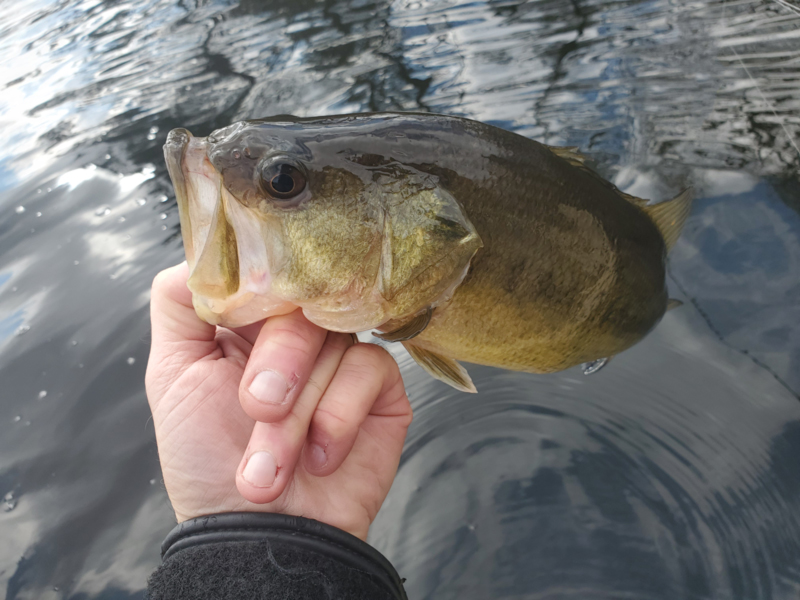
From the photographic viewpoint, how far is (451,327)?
155cm

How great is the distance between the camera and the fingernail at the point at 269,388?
4.28 ft

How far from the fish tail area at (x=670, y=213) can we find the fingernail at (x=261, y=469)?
1.51m

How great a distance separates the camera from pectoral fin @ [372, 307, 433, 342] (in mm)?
1450

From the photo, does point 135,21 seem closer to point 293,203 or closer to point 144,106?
point 144,106

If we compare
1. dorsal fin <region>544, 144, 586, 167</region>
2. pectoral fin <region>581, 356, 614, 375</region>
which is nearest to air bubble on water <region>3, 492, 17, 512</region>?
pectoral fin <region>581, 356, 614, 375</region>

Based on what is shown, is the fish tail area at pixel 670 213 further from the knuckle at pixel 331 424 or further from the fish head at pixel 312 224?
the knuckle at pixel 331 424

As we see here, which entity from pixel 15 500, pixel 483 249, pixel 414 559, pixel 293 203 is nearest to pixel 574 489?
pixel 414 559

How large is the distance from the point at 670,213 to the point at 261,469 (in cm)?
167

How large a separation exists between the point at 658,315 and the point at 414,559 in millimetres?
1507

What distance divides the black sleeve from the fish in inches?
23.0

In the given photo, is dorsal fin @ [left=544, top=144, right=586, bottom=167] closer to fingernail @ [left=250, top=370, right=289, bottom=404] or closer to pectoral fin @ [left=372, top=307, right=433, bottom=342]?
pectoral fin @ [left=372, top=307, right=433, bottom=342]

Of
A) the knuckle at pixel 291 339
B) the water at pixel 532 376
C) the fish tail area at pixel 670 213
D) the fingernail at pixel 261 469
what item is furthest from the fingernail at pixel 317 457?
the fish tail area at pixel 670 213

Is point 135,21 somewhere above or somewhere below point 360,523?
above

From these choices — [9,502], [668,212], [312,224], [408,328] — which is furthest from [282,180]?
[9,502]
